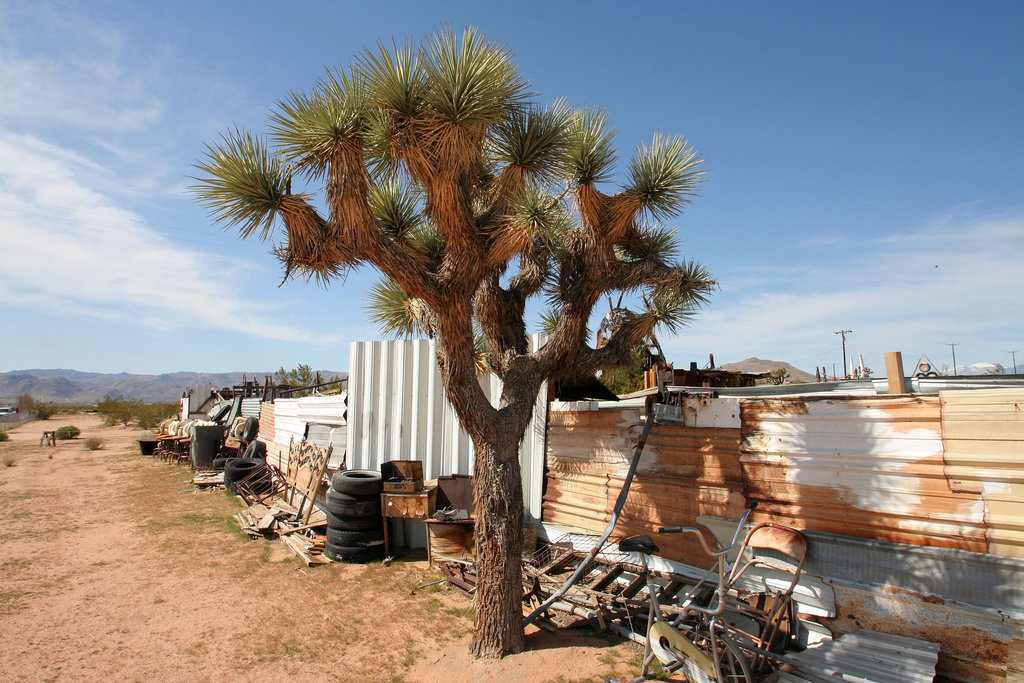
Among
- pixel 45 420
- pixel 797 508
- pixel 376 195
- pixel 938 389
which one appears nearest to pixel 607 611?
pixel 797 508

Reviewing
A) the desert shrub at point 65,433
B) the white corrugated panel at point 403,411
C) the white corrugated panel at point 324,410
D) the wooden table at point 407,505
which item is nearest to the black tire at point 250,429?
the white corrugated panel at point 324,410

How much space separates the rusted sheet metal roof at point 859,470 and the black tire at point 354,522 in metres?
5.11

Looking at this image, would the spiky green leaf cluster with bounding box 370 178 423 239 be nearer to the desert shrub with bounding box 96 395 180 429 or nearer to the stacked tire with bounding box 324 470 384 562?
the stacked tire with bounding box 324 470 384 562

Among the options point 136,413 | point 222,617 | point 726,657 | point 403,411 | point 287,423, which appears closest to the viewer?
point 726,657

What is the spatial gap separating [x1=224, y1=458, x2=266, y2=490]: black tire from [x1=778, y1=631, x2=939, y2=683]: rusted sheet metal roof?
12.4 m

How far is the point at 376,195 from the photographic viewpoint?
20.4 feet

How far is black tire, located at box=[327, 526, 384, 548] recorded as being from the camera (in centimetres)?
770

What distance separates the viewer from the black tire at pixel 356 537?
7703 mm

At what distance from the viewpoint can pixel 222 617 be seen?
5.81 meters

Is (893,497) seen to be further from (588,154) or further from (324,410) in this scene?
(324,410)

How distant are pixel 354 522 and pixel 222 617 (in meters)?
2.15

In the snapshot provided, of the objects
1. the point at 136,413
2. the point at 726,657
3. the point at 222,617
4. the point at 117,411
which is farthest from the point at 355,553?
the point at 117,411

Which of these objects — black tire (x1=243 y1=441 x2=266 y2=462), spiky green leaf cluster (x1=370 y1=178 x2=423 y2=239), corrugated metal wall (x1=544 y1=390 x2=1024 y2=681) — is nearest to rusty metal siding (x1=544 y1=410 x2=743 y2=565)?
corrugated metal wall (x1=544 y1=390 x2=1024 y2=681)

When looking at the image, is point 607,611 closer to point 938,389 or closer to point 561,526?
point 561,526
